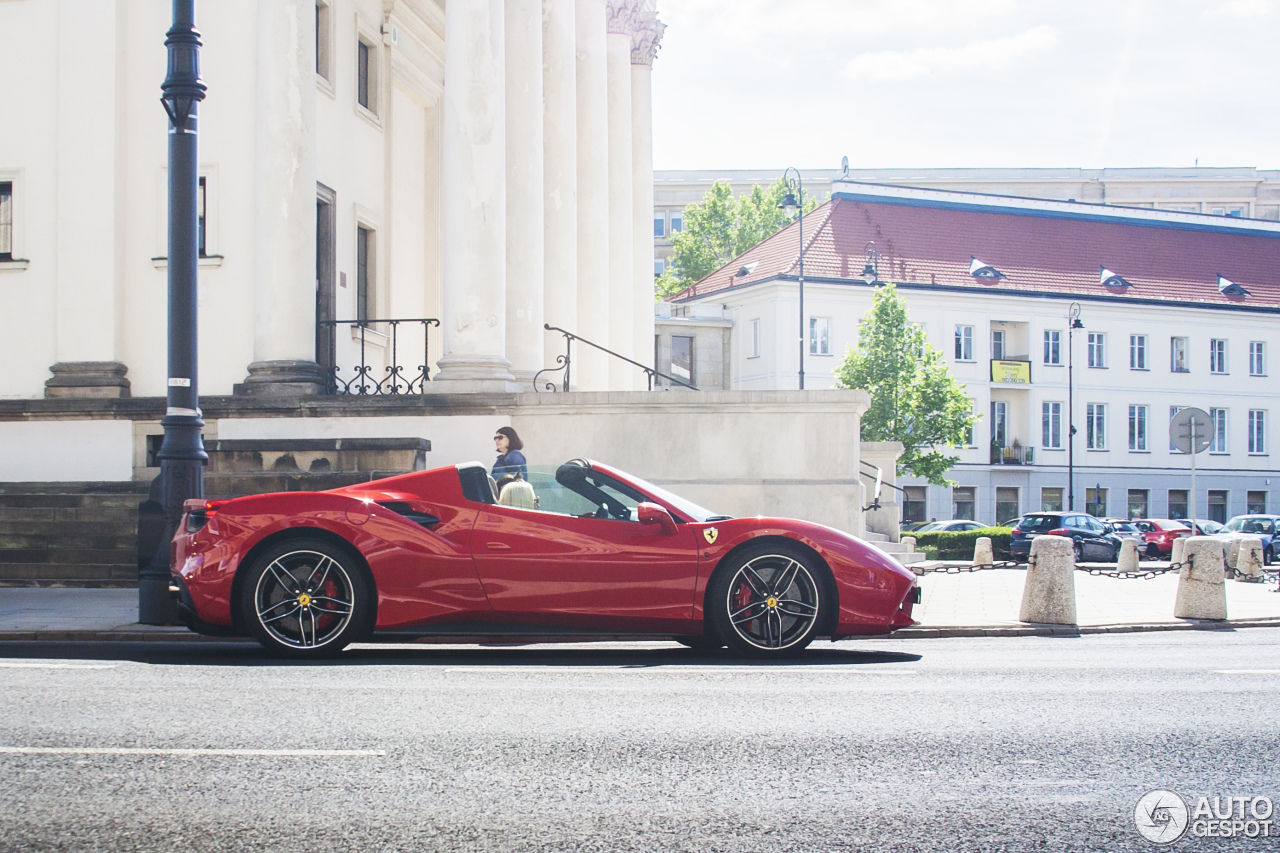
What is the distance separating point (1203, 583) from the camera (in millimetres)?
13555

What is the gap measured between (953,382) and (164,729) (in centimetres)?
4952

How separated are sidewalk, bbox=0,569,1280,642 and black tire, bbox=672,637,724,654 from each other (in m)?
2.26

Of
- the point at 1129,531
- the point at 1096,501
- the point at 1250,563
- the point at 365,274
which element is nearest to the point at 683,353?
the point at 1096,501

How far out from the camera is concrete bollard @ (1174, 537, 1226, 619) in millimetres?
13391

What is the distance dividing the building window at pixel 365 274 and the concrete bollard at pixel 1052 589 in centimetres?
1418

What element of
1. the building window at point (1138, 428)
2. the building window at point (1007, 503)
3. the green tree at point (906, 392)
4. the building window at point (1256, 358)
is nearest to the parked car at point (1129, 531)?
the green tree at point (906, 392)

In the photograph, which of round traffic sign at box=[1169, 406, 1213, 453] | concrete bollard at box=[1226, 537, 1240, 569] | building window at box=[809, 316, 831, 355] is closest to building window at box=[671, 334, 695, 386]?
building window at box=[809, 316, 831, 355]

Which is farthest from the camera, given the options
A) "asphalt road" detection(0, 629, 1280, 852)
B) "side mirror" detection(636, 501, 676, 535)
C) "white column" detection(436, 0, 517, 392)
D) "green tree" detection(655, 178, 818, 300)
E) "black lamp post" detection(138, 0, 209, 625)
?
"green tree" detection(655, 178, 818, 300)

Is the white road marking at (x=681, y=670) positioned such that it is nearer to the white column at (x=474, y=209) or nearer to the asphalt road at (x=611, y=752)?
the asphalt road at (x=611, y=752)

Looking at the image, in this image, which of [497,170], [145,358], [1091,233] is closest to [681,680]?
[497,170]

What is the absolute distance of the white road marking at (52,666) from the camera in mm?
7949

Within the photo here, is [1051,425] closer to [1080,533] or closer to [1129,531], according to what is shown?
[1129,531]

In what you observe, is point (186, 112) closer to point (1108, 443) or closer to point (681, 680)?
point (681, 680)

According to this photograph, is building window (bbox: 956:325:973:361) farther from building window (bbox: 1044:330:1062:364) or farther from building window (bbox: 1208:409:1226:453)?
building window (bbox: 1208:409:1226:453)
